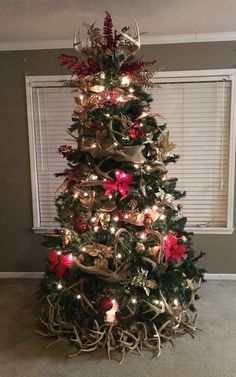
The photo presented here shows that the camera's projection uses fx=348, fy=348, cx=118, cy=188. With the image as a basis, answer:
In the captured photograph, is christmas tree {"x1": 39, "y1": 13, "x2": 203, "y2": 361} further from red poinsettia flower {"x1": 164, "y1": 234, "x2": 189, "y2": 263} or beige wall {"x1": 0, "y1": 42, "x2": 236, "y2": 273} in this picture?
beige wall {"x1": 0, "y1": 42, "x2": 236, "y2": 273}

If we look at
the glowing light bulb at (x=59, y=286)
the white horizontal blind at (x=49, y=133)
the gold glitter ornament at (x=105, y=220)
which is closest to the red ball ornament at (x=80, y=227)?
the gold glitter ornament at (x=105, y=220)

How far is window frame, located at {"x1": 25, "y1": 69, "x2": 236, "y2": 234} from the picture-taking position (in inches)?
126

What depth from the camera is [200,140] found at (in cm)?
333

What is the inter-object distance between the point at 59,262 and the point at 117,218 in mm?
513

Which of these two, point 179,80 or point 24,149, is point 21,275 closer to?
point 24,149

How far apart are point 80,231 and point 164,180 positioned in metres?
0.68

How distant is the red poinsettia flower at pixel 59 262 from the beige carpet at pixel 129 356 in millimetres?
524

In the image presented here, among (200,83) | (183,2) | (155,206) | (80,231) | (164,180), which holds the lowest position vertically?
(80,231)

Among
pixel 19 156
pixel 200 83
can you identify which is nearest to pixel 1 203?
pixel 19 156

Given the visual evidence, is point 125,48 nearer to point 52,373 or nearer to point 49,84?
point 49,84

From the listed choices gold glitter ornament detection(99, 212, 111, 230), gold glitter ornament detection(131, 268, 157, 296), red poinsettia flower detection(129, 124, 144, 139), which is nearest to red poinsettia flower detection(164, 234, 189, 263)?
gold glitter ornament detection(131, 268, 157, 296)

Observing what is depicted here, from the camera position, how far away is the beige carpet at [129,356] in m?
2.14

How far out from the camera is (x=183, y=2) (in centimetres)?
239

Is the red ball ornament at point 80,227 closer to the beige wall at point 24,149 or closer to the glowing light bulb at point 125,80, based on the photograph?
the glowing light bulb at point 125,80
